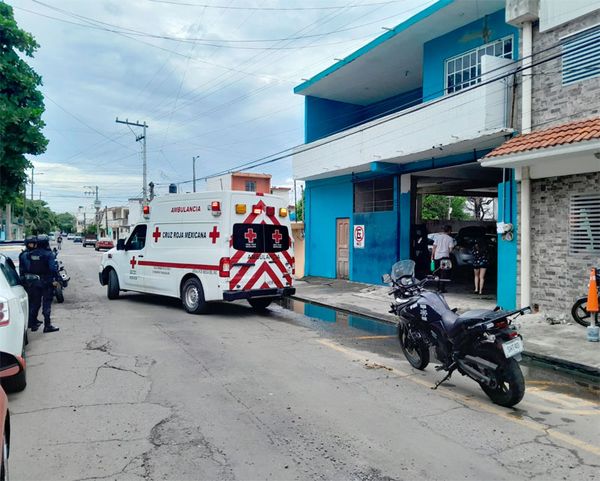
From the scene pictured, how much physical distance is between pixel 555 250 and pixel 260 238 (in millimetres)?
6020

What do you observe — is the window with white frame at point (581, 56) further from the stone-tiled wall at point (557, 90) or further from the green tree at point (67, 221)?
the green tree at point (67, 221)

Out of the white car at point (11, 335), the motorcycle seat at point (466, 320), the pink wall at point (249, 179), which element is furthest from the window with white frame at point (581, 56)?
the pink wall at point (249, 179)

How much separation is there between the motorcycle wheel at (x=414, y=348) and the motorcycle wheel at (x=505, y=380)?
1143 mm

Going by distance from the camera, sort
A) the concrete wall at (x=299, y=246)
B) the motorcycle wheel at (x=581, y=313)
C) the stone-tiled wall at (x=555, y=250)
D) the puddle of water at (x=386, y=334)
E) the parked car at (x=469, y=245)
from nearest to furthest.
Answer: the puddle of water at (x=386, y=334) < the motorcycle wheel at (x=581, y=313) < the stone-tiled wall at (x=555, y=250) < the parked car at (x=469, y=245) < the concrete wall at (x=299, y=246)

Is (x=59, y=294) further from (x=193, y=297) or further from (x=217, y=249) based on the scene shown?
(x=217, y=249)

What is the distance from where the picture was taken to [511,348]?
4.77 meters

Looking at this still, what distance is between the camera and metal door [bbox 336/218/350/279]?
17109 mm

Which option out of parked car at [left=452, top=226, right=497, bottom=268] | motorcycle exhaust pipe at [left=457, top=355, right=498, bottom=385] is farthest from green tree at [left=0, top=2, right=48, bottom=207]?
parked car at [left=452, top=226, right=497, bottom=268]

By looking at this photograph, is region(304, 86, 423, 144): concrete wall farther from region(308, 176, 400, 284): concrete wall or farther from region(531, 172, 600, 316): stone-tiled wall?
region(531, 172, 600, 316): stone-tiled wall

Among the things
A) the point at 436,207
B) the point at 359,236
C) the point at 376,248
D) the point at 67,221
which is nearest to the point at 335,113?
the point at 359,236

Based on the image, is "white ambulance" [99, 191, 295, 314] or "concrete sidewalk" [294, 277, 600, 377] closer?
"concrete sidewalk" [294, 277, 600, 377]

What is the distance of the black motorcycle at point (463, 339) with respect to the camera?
15.9 feet

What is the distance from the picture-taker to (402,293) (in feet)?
20.7

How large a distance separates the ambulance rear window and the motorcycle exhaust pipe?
5.69m
